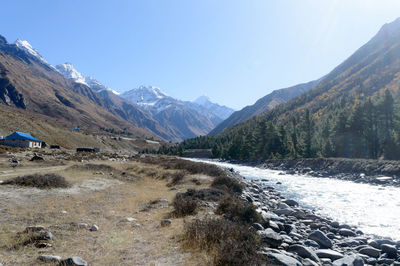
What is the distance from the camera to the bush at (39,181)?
18.1 metres

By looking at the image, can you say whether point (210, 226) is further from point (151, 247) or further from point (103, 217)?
point (103, 217)

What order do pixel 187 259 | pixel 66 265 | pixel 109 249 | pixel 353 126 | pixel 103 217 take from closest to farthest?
pixel 66 265 → pixel 187 259 → pixel 109 249 → pixel 103 217 → pixel 353 126

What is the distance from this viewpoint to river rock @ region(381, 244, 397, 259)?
1118cm

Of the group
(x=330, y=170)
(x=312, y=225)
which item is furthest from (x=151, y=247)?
(x=330, y=170)

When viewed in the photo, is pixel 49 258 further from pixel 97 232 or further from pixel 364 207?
pixel 364 207

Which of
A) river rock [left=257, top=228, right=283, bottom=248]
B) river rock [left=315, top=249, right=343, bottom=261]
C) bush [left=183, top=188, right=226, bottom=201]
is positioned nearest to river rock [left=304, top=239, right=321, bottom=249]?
river rock [left=315, top=249, right=343, bottom=261]

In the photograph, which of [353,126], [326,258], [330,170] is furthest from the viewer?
[353,126]

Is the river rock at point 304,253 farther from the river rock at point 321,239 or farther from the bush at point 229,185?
the bush at point 229,185

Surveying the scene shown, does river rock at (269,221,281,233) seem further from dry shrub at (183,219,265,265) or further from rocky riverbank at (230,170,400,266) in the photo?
dry shrub at (183,219,265,265)

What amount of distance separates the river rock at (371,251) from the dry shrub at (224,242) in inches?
263

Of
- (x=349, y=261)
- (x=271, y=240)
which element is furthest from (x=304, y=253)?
(x=349, y=261)

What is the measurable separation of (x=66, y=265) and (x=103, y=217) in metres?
6.58

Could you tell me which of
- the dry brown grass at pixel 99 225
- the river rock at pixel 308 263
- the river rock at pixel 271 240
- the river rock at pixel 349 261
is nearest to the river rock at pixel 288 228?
the river rock at pixel 349 261

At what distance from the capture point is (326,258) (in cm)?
1005
